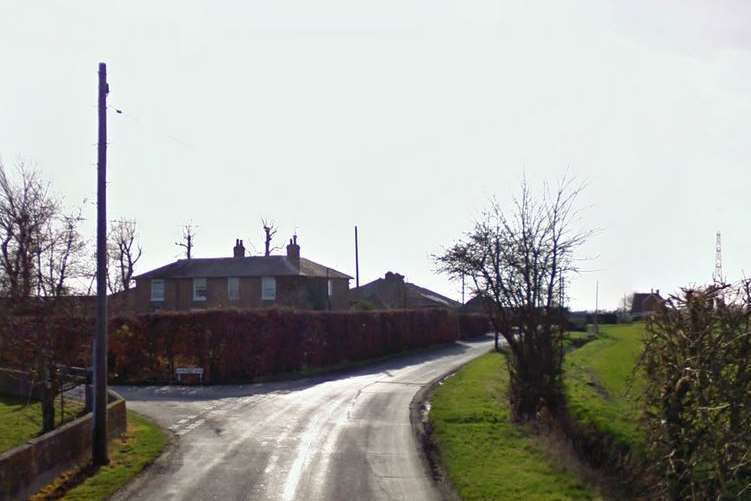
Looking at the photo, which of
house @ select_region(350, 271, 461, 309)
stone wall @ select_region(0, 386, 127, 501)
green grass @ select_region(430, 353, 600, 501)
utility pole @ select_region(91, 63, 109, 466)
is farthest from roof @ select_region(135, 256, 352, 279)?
stone wall @ select_region(0, 386, 127, 501)

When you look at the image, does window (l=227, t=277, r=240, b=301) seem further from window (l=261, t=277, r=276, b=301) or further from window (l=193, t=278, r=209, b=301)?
window (l=261, t=277, r=276, b=301)

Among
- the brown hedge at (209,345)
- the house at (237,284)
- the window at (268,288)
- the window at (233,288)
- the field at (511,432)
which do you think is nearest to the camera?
the field at (511,432)

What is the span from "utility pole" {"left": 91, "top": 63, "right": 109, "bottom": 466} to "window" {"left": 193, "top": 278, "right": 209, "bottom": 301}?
1709 inches

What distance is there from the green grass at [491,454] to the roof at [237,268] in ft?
109

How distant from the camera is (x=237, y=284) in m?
58.2

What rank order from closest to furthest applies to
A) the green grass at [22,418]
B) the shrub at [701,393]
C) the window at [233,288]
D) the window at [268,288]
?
the shrub at [701,393]
the green grass at [22,418]
the window at [268,288]
the window at [233,288]

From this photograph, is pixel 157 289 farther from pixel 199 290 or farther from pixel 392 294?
pixel 392 294

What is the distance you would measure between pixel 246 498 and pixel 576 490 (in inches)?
198

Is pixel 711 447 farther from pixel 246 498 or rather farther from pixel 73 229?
pixel 73 229

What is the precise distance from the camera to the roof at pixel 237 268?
57.8 metres

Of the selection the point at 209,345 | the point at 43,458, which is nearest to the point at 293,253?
the point at 209,345

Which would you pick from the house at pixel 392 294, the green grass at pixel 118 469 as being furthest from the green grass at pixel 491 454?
the house at pixel 392 294

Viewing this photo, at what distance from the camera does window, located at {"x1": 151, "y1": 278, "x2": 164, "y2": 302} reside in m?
59.7

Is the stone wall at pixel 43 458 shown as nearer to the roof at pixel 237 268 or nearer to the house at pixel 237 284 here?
the house at pixel 237 284
